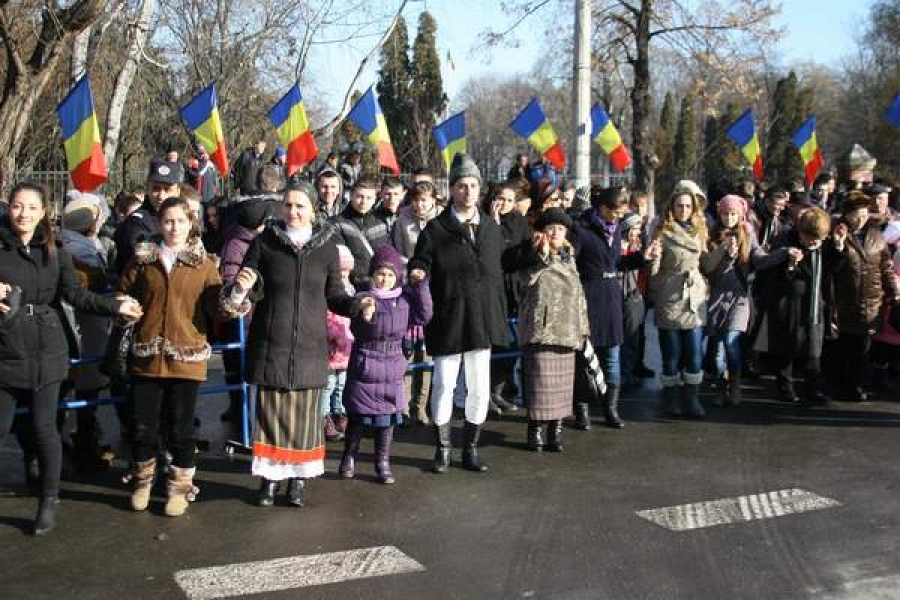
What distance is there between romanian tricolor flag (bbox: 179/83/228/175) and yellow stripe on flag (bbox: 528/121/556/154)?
14.5 feet

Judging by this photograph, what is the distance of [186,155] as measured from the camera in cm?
2620

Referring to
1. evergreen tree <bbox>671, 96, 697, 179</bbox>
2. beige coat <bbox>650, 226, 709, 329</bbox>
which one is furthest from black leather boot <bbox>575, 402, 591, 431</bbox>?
evergreen tree <bbox>671, 96, 697, 179</bbox>

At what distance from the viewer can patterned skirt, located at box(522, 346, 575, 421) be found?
700 centimetres

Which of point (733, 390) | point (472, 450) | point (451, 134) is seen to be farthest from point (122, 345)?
point (451, 134)

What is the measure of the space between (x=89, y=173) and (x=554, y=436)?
4.54 meters

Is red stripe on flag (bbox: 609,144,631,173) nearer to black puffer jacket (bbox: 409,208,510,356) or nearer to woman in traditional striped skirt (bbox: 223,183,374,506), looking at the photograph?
black puffer jacket (bbox: 409,208,510,356)

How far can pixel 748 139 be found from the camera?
16.1m

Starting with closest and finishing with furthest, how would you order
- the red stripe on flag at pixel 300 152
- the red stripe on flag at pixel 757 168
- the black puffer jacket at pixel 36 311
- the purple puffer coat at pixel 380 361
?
the black puffer jacket at pixel 36 311 → the purple puffer coat at pixel 380 361 → the red stripe on flag at pixel 300 152 → the red stripe on flag at pixel 757 168

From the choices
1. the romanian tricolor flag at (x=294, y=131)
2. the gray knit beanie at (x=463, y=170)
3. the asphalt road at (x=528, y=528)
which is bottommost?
the asphalt road at (x=528, y=528)

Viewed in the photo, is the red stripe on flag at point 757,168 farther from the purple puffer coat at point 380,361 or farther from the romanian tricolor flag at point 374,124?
the purple puffer coat at point 380,361

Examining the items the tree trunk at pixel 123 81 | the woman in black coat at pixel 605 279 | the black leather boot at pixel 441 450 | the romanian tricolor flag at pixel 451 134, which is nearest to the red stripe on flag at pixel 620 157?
the romanian tricolor flag at pixel 451 134

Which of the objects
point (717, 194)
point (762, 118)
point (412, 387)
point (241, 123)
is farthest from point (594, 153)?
point (412, 387)

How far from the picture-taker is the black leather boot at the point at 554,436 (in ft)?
23.3

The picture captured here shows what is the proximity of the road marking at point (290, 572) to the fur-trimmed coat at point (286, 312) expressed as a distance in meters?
1.11
